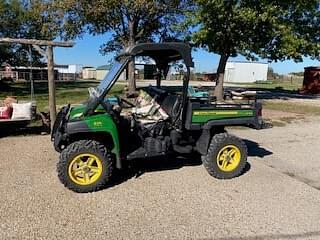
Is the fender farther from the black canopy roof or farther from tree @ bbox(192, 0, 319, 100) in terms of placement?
tree @ bbox(192, 0, 319, 100)

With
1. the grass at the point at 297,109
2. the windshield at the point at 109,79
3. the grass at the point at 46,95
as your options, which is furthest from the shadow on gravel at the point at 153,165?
the grass at the point at 297,109

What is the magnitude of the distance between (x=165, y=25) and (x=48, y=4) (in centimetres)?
629

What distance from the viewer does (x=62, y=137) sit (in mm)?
5281

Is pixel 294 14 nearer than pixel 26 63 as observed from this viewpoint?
Yes

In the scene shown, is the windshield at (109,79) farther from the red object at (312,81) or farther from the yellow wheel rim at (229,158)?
the red object at (312,81)

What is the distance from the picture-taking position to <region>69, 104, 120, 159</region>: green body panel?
16.6 ft

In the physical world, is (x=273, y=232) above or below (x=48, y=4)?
below

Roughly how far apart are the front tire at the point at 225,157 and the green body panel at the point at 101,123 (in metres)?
1.47

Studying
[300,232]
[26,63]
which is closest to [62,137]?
[300,232]

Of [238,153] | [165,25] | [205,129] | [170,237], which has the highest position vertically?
[165,25]

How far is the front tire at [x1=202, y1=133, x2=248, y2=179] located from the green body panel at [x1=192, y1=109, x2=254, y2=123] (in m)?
0.32

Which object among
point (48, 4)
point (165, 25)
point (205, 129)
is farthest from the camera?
point (165, 25)

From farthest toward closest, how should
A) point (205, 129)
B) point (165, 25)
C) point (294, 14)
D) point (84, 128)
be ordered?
point (165, 25), point (294, 14), point (205, 129), point (84, 128)

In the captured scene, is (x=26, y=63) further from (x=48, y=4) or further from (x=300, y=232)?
(x=300, y=232)
